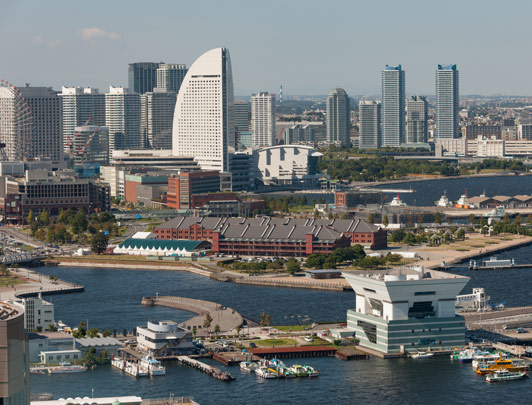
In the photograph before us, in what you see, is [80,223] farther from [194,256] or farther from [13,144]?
[13,144]

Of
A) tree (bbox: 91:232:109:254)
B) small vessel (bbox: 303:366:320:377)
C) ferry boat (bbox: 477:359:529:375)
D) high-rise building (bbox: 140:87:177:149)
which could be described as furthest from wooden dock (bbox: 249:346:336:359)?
high-rise building (bbox: 140:87:177:149)

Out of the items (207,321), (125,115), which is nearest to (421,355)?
(207,321)

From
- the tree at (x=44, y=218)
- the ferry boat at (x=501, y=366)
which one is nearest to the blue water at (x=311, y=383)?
the ferry boat at (x=501, y=366)

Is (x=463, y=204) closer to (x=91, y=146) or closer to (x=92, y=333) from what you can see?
(x=91, y=146)

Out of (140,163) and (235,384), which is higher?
(140,163)

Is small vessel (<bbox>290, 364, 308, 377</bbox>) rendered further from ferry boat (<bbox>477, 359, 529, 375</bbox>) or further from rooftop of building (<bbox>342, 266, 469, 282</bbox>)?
ferry boat (<bbox>477, 359, 529, 375</bbox>)

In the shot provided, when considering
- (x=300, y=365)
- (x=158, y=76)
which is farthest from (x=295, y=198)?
(x=158, y=76)
